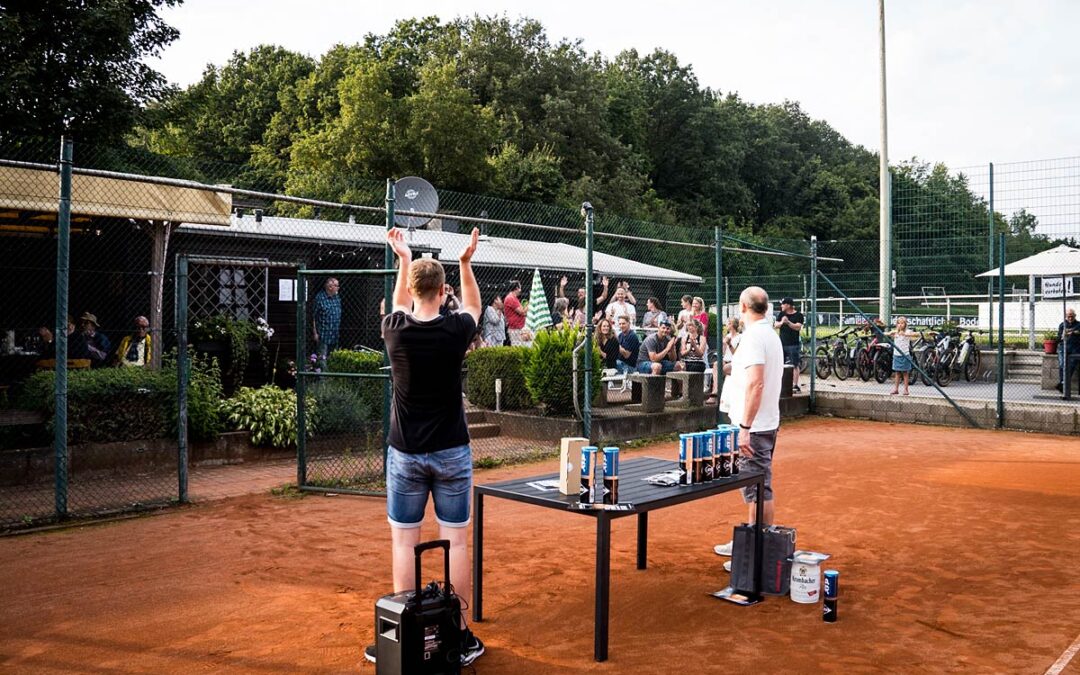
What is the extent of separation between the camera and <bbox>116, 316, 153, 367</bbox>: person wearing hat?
11414 mm

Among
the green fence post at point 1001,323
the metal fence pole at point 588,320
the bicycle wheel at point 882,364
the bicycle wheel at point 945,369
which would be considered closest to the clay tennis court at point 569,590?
the metal fence pole at point 588,320

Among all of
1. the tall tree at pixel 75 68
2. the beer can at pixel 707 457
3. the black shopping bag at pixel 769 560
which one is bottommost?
the black shopping bag at pixel 769 560

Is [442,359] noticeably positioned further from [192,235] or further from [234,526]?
[192,235]

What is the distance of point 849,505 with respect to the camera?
8.20 m

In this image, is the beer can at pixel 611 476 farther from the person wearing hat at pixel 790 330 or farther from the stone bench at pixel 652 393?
the person wearing hat at pixel 790 330

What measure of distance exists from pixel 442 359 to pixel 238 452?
6.53 m

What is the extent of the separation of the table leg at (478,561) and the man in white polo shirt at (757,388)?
1.82 meters

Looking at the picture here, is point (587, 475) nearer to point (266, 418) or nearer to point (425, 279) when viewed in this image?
point (425, 279)

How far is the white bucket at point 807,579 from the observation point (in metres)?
5.27

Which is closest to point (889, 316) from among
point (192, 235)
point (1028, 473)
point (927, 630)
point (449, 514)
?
point (1028, 473)

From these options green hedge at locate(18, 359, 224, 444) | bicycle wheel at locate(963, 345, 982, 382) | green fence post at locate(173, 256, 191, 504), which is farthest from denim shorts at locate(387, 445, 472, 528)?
bicycle wheel at locate(963, 345, 982, 382)

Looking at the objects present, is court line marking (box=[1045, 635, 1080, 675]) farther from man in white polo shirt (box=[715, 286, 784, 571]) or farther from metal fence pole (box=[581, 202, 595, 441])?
metal fence pole (box=[581, 202, 595, 441])

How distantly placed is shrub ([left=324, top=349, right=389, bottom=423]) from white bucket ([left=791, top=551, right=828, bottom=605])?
5590 millimetres

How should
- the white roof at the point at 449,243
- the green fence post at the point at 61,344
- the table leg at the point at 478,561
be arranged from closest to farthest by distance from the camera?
the table leg at the point at 478,561
the green fence post at the point at 61,344
the white roof at the point at 449,243
